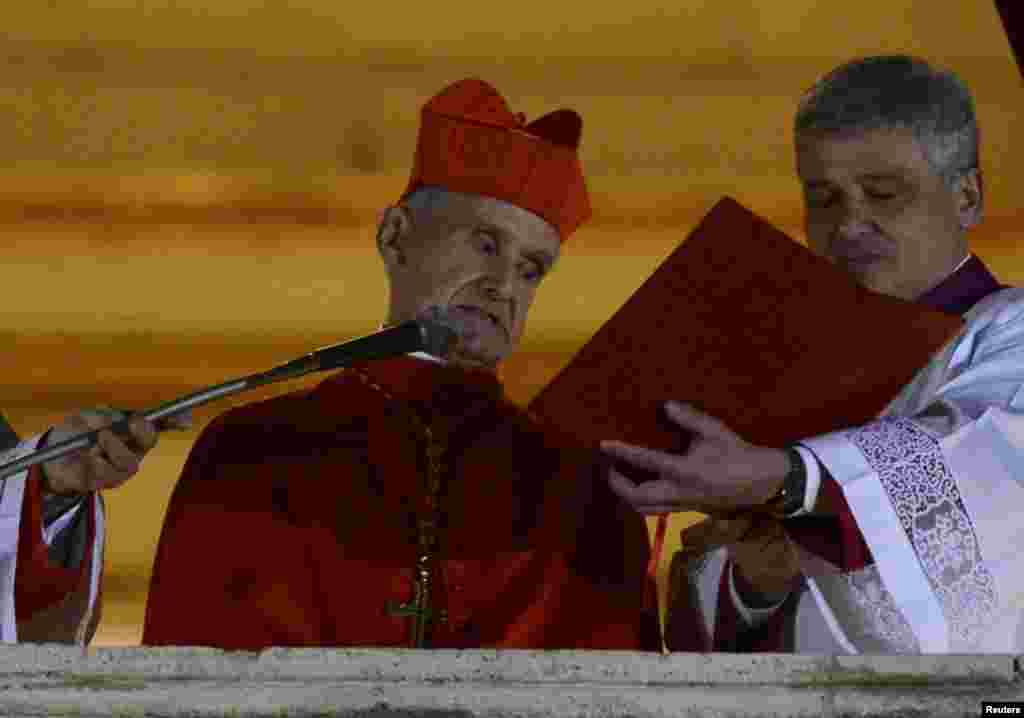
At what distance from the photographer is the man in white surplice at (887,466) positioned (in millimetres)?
3996

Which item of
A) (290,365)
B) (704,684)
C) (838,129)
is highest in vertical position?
(838,129)

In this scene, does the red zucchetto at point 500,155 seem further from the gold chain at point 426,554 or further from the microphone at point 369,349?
the microphone at point 369,349

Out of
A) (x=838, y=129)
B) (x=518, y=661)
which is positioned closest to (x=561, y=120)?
(x=838, y=129)

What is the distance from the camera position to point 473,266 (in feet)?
14.9

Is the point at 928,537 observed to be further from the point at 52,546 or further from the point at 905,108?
the point at 52,546

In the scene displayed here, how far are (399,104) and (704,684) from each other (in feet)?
7.21

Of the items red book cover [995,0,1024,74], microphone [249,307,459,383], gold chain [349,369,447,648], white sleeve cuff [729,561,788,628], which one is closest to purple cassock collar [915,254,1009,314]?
red book cover [995,0,1024,74]

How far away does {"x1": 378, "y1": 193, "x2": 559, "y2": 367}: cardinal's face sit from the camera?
177 inches

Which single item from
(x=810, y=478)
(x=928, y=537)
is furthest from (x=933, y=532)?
(x=810, y=478)

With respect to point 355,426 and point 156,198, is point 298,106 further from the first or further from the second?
point 355,426

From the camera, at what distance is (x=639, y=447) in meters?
3.96

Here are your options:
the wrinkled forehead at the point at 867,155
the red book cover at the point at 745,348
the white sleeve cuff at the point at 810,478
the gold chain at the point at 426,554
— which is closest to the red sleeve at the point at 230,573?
the gold chain at the point at 426,554

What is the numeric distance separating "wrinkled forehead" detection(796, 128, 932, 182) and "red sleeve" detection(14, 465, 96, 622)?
3.16ft

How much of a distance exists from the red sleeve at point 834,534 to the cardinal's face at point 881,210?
1.34 feet
